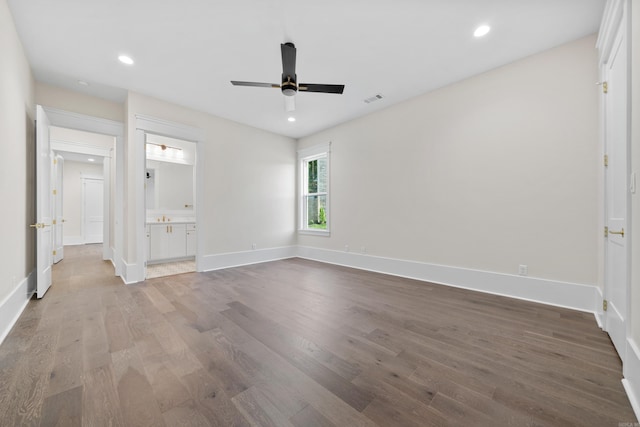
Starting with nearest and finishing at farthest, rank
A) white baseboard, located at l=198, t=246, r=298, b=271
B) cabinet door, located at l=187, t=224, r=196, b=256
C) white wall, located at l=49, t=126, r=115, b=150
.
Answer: white baseboard, located at l=198, t=246, r=298, b=271, white wall, located at l=49, t=126, r=115, b=150, cabinet door, located at l=187, t=224, r=196, b=256

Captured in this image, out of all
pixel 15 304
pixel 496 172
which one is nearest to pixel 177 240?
pixel 15 304

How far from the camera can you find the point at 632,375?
133 cm

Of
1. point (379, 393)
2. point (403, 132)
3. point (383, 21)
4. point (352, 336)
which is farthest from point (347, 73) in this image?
point (379, 393)

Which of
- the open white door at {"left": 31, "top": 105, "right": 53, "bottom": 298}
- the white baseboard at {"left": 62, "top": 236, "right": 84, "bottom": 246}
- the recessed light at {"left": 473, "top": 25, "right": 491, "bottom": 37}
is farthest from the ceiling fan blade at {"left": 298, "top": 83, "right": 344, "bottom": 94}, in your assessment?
the white baseboard at {"left": 62, "top": 236, "right": 84, "bottom": 246}

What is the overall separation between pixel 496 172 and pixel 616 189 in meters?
1.18

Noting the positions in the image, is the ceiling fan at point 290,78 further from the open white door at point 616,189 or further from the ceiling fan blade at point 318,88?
the open white door at point 616,189

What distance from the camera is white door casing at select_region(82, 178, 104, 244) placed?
7.85m

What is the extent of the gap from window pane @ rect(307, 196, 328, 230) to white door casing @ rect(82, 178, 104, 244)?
7026 mm

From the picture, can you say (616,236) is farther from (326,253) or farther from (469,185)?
(326,253)

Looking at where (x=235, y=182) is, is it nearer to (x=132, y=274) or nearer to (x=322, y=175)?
(x=322, y=175)

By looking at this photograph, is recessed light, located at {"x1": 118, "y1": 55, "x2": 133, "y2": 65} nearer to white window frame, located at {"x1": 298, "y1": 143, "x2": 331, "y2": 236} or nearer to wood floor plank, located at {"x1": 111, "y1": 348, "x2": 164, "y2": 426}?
wood floor plank, located at {"x1": 111, "y1": 348, "x2": 164, "y2": 426}

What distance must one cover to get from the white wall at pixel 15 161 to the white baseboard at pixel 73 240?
6029 millimetres

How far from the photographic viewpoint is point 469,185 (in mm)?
3316

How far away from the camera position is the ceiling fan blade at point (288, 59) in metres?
2.29
